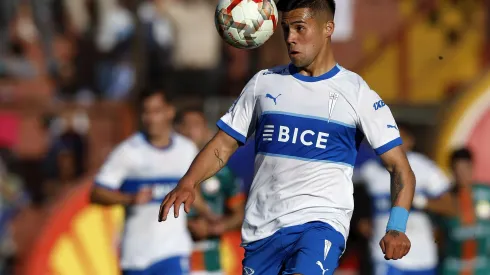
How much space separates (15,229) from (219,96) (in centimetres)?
363

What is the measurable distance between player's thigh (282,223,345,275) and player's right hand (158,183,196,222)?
2.16 feet

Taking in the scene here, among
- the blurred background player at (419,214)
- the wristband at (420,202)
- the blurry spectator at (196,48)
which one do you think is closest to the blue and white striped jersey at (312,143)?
the blurred background player at (419,214)

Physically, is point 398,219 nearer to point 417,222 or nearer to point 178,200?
point 178,200

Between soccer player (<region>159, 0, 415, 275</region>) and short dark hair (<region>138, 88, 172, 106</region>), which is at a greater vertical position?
soccer player (<region>159, 0, 415, 275</region>)

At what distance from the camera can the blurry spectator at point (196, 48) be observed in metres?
17.2

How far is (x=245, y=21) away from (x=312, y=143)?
0.83 metres

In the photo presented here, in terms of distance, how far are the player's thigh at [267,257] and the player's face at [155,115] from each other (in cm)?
318

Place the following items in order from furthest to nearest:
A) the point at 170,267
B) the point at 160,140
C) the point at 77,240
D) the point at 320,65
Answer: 1. the point at 77,240
2. the point at 160,140
3. the point at 170,267
4. the point at 320,65

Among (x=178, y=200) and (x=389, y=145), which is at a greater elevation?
(x=389, y=145)

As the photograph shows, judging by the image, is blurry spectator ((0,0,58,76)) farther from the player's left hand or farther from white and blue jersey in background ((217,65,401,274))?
the player's left hand

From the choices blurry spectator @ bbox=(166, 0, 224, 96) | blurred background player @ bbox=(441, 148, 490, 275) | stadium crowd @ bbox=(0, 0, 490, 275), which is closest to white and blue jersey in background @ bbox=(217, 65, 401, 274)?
blurred background player @ bbox=(441, 148, 490, 275)

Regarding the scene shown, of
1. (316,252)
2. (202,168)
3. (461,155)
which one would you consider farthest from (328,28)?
(461,155)

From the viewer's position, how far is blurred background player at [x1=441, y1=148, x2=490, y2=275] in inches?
468

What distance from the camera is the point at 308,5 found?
246 inches
